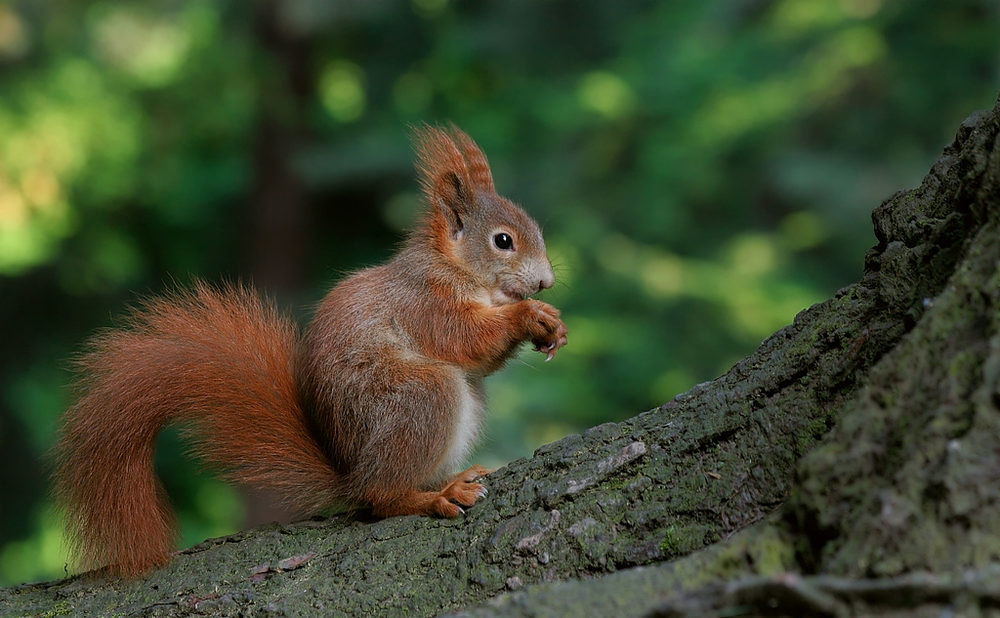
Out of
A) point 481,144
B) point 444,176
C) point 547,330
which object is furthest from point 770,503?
point 481,144

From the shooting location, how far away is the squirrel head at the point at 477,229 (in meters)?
2.10

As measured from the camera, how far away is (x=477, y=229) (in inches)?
84.0

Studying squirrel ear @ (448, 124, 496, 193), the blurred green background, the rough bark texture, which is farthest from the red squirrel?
the blurred green background

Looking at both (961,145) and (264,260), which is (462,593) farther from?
(264,260)

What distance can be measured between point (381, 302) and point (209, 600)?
2.33 ft

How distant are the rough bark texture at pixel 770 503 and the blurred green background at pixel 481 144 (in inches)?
97.5

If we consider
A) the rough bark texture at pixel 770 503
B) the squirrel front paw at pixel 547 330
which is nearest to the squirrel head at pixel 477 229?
the squirrel front paw at pixel 547 330

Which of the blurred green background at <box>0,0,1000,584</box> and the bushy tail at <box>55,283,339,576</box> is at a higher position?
the blurred green background at <box>0,0,1000,584</box>

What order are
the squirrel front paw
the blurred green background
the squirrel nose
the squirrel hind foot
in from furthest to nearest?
the blurred green background → the squirrel nose → the squirrel front paw → the squirrel hind foot

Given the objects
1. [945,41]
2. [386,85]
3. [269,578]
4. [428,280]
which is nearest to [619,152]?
[386,85]

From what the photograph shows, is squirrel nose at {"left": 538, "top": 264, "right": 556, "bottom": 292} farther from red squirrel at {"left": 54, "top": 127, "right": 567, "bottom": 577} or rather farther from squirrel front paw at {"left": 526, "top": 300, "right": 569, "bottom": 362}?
squirrel front paw at {"left": 526, "top": 300, "right": 569, "bottom": 362}

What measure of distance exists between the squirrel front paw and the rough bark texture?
38 centimetres

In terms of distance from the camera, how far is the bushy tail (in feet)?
5.21

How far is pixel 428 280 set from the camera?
199 cm
